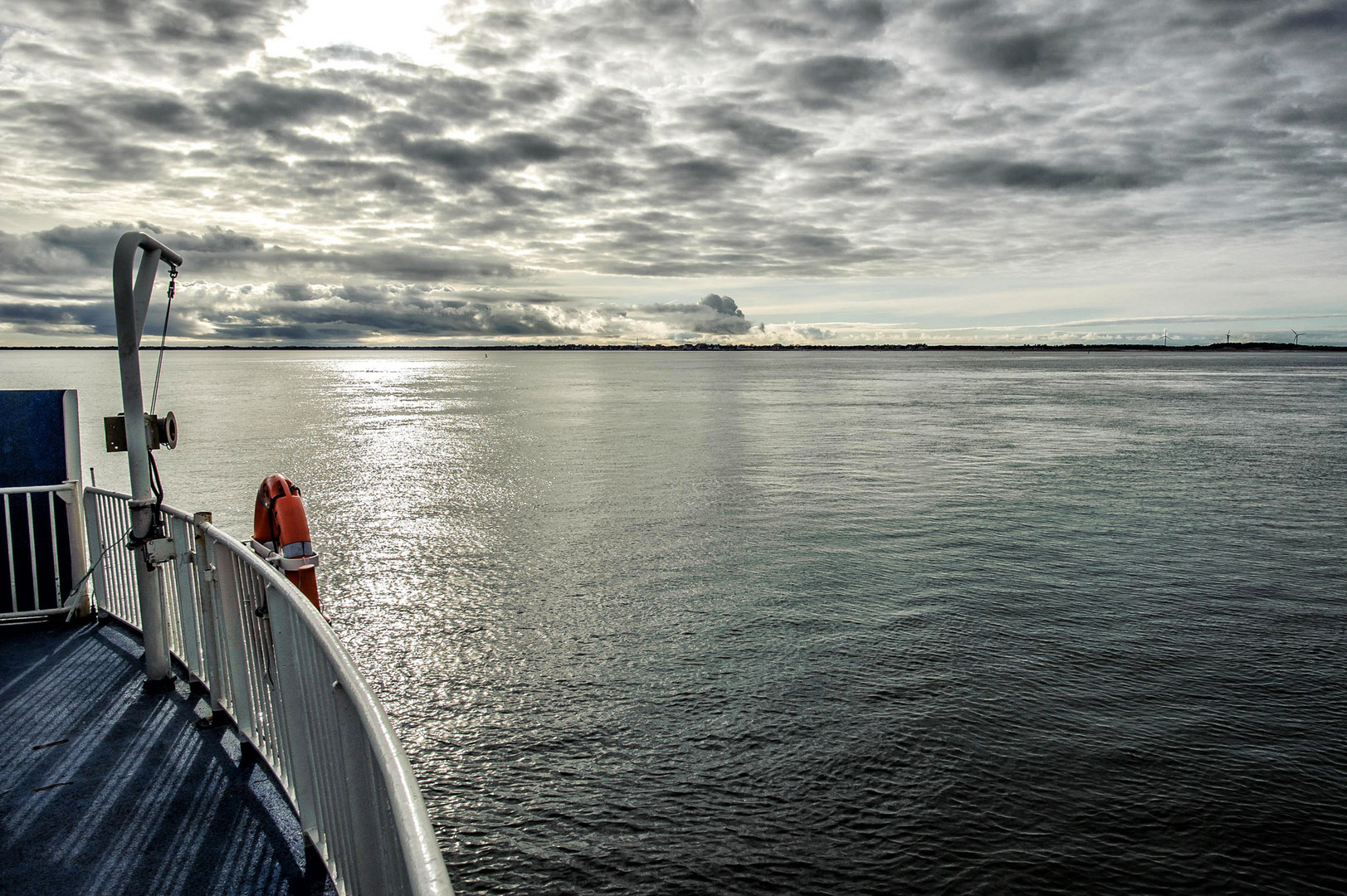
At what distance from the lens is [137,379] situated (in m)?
5.78

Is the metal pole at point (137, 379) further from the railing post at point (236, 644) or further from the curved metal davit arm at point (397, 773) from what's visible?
the curved metal davit arm at point (397, 773)

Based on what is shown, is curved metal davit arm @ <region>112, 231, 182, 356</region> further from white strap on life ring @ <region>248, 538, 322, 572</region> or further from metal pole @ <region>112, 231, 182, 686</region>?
white strap on life ring @ <region>248, 538, 322, 572</region>

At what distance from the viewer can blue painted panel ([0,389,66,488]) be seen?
25.1ft

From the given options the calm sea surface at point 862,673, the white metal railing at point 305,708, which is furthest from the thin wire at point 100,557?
the calm sea surface at point 862,673

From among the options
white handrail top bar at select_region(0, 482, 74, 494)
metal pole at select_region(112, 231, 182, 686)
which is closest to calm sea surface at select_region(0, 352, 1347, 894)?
metal pole at select_region(112, 231, 182, 686)

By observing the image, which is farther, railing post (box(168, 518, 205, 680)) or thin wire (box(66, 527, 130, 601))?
thin wire (box(66, 527, 130, 601))

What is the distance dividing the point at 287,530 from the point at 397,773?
4.75m

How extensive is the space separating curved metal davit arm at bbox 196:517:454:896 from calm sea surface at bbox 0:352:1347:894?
3049 mm

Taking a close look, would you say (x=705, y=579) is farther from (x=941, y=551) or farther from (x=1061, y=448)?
(x=1061, y=448)

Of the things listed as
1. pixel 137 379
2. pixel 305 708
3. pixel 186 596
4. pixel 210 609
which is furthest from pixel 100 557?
pixel 305 708

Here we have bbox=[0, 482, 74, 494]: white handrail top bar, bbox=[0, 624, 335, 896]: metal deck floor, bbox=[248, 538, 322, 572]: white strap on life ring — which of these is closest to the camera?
bbox=[0, 624, 335, 896]: metal deck floor

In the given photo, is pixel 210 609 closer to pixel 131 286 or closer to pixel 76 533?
pixel 131 286

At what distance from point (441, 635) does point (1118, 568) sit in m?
9.78

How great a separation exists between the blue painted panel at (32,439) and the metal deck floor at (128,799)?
1.95 meters
